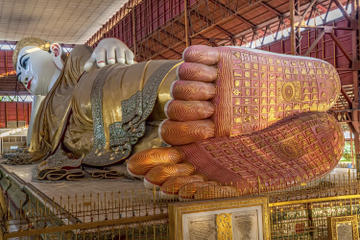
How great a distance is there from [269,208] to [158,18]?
1016cm

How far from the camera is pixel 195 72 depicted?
9.43 ft

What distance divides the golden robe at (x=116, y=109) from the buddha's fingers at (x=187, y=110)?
2.25 ft

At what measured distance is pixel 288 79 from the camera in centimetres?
326

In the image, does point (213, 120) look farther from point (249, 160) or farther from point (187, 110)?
point (249, 160)

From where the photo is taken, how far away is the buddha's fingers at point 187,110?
110 inches

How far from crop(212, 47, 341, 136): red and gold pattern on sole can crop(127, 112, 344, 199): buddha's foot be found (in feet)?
0.29

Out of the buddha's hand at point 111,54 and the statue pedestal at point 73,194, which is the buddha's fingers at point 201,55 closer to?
the statue pedestal at point 73,194

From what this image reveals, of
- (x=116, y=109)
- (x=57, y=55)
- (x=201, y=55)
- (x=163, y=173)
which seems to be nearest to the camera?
(x=163, y=173)

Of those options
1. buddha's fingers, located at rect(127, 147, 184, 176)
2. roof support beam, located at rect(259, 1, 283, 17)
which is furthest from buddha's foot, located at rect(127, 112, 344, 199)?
roof support beam, located at rect(259, 1, 283, 17)

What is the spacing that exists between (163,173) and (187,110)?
1.64ft

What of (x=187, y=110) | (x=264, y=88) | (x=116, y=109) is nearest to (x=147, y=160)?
(x=187, y=110)

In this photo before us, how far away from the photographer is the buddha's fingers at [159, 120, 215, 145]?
2812mm

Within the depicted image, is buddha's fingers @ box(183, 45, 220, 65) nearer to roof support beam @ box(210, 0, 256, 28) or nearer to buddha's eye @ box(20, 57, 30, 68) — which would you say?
buddha's eye @ box(20, 57, 30, 68)

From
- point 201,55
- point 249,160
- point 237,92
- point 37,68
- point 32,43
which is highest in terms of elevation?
point 32,43
